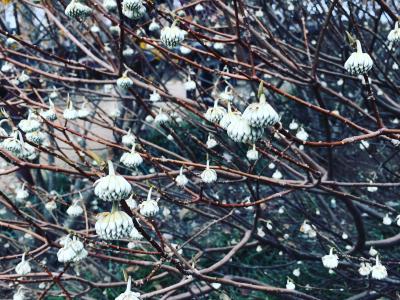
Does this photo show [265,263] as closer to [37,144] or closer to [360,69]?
[37,144]

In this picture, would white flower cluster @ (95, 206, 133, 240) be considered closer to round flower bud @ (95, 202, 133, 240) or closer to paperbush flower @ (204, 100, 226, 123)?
round flower bud @ (95, 202, 133, 240)

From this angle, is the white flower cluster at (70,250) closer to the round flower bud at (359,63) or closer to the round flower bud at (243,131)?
the round flower bud at (243,131)

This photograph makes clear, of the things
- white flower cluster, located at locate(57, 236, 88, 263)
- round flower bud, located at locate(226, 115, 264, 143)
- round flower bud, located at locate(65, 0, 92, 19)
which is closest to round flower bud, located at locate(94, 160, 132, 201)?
round flower bud, located at locate(226, 115, 264, 143)

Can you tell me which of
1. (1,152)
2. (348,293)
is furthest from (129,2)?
(348,293)

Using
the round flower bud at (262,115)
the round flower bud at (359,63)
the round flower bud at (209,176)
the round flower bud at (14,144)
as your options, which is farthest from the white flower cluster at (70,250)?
the round flower bud at (359,63)

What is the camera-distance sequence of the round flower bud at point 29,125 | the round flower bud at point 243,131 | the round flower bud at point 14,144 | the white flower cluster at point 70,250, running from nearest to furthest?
the round flower bud at point 243,131
the white flower cluster at point 70,250
the round flower bud at point 14,144
the round flower bud at point 29,125

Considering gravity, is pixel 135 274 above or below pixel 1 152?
above

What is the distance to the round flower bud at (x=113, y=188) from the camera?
1.24 metres

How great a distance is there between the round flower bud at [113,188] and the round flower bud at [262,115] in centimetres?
35

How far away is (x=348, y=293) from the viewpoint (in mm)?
3592

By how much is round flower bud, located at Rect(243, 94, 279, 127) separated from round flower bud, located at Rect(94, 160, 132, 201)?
0.35 meters

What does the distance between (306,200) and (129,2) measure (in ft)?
10.1

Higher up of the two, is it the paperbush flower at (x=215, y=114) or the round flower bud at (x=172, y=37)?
the round flower bud at (x=172, y=37)

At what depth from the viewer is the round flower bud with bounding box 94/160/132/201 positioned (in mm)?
1244
